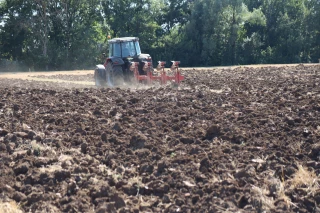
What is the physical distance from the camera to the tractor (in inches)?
735

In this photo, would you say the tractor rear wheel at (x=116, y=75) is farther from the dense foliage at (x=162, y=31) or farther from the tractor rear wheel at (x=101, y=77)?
the dense foliage at (x=162, y=31)

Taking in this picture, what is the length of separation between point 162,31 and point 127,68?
133ft

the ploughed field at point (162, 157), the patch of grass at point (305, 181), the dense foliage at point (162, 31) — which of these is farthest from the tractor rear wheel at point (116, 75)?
the dense foliage at point (162, 31)

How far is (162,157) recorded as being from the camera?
7.98 metres

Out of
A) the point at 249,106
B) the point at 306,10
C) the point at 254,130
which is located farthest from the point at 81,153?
the point at 306,10

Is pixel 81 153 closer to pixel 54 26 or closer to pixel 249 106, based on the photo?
pixel 249 106

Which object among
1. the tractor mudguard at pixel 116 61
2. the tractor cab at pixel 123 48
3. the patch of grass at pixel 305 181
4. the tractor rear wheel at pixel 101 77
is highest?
the tractor cab at pixel 123 48

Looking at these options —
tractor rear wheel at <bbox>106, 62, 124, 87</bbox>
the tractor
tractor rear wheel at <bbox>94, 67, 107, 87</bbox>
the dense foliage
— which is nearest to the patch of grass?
the tractor

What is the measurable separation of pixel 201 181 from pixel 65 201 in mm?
1782

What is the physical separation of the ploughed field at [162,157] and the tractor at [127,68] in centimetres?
571

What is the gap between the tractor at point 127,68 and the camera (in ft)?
61.3

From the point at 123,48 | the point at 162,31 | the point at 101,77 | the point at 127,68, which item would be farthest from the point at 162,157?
the point at 162,31

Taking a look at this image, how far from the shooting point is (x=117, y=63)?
18906 millimetres

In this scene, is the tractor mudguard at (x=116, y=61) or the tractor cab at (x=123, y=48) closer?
the tractor mudguard at (x=116, y=61)
